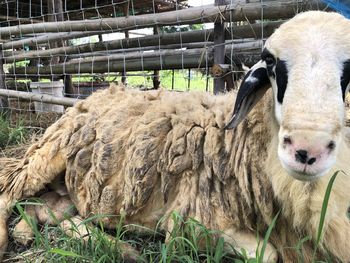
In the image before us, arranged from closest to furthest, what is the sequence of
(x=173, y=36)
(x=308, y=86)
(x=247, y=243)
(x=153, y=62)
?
(x=308, y=86) < (x=247, y=243) < (x=173, y=36) < (x=153, y=62)

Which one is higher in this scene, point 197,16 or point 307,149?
point 197,16

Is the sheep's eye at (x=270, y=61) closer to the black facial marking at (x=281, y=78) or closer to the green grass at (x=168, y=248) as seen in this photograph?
the black facial marking at (x=281, y=78)

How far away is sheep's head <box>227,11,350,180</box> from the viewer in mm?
1599

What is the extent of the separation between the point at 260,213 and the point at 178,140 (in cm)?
68

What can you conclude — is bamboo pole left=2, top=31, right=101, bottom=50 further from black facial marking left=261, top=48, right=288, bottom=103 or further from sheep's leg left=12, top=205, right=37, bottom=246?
black facial marking left=261, top=48, right=288, bottom=103

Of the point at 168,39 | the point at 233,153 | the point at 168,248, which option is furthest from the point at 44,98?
the point at 168,248

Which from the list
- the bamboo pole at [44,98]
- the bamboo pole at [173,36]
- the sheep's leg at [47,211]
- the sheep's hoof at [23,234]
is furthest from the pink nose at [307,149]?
the bamboo pole at [44,98]

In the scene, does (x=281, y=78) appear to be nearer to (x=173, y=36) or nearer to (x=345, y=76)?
(x=345, y=76)

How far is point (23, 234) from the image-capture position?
2.89m

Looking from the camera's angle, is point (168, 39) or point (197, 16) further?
point (168, 39)

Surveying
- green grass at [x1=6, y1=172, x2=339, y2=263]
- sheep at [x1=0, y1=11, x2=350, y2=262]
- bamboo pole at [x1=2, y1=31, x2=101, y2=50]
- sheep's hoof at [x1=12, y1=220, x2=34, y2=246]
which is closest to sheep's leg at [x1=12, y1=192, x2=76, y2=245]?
sheep's hoof at [x1=12, y1=220, x2=34, y2=246]

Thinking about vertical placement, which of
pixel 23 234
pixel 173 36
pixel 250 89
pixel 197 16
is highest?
pixel 197 16

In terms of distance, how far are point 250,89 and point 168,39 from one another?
2816 mm

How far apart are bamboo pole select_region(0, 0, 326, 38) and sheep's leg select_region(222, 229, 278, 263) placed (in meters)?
1.88
